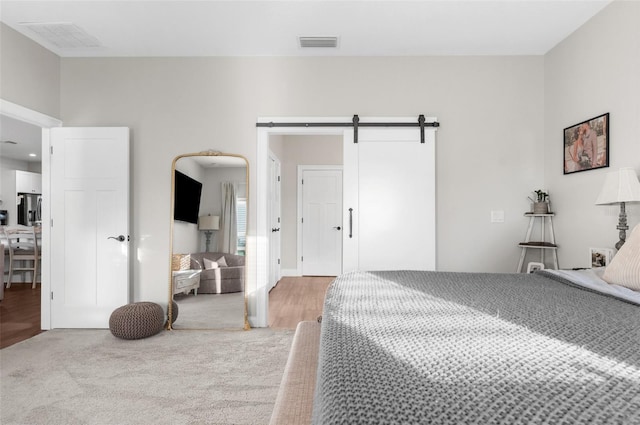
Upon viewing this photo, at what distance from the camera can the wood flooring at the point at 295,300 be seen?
371 centimetres

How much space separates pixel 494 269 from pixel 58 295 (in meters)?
4.25

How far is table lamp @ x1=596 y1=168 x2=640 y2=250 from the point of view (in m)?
2.14

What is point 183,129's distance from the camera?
138 inches

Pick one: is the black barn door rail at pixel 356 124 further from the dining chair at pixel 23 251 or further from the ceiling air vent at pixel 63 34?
the dining chair at pixel 23 251

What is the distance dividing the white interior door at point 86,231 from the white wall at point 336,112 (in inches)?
6.3

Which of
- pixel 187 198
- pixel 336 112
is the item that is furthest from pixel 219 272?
pixel 336 112

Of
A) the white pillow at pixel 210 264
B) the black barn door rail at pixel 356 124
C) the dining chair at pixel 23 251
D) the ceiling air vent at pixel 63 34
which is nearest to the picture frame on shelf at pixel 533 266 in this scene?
the black barn door rail at pixel 356 124

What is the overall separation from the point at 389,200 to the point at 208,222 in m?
1.80

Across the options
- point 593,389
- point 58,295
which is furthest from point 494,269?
point 58,295

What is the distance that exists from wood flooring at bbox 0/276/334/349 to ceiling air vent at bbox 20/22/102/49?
2.69 m

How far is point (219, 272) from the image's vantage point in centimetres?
348

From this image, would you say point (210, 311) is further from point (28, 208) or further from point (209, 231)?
point (28, 208)

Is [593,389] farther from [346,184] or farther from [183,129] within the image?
[183,129]

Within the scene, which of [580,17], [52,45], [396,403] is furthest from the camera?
[52,45]
